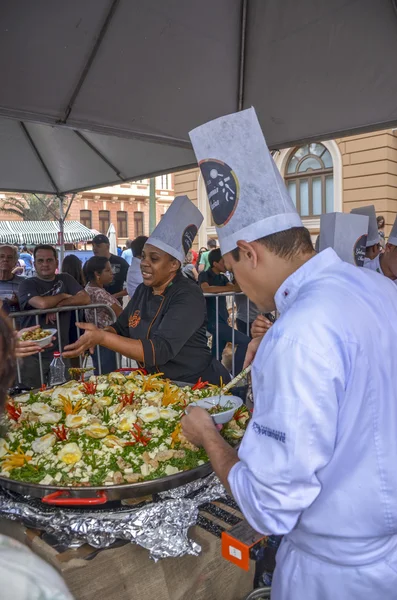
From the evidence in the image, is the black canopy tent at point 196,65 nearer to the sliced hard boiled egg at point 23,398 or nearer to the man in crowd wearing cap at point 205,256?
the sliced hard boiled egg at point 23,398

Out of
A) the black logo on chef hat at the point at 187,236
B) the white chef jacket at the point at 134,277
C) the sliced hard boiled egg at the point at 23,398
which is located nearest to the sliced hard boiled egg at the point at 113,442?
the sliced hard boiled egg at the point at 23,398

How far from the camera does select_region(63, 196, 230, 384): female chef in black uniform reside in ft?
8.96

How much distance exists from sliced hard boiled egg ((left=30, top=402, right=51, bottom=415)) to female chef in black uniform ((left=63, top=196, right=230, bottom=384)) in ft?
1.56

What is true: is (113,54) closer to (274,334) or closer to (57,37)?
(57,37)

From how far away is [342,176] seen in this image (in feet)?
47.8

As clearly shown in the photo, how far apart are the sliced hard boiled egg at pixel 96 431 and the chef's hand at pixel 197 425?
483mm

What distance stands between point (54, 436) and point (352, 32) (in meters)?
3.24

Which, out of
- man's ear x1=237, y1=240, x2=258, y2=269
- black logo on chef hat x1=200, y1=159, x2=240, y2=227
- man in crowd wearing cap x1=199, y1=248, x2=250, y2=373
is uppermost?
black logo on chef hat x1=200, y1=159, x2=240, y2=227

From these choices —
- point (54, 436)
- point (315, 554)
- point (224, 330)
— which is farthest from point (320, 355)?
point (224, 330)

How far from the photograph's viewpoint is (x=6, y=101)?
3.56 metres

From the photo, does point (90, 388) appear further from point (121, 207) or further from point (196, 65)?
point (121, 207)

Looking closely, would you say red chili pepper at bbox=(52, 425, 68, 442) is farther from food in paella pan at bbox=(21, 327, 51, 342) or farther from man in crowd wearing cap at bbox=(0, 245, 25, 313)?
man in crowd wearing cap at bbox=(0, 245, 25, 313)

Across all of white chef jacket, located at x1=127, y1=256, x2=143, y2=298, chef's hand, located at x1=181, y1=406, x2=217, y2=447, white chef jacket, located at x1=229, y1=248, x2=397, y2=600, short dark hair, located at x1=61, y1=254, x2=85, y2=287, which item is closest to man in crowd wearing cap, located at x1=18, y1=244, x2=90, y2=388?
white chef jacket, located at x1=127, y1=256, x2=143, y2=298

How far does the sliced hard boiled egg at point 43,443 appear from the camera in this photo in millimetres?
1768
